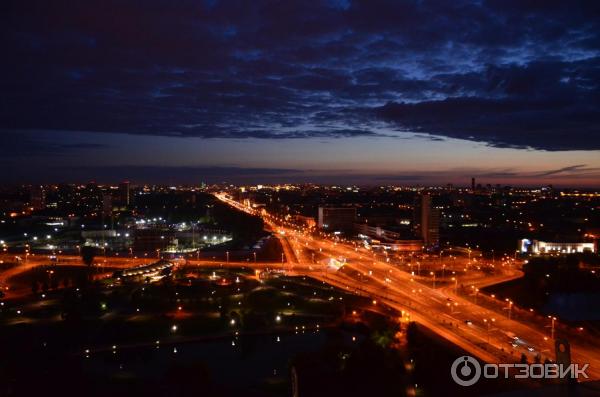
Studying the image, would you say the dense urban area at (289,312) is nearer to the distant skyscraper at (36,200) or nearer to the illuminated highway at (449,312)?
the illuminated highway at (449,312)

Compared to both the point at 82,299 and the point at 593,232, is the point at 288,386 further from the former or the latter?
the point at 593,232

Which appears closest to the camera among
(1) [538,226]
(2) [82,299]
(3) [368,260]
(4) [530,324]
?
(4) [530,324]

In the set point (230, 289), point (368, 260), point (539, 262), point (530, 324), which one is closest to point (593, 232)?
point (539, 262)

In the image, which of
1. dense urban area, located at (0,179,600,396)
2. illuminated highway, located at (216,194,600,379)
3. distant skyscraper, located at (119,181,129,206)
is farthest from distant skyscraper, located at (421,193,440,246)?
distant skyscraper, located at (119,181,129,206)

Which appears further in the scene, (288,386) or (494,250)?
(494,250)

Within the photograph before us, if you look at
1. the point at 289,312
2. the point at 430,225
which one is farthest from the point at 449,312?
the point at 430,225

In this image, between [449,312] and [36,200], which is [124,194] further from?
[449,312]

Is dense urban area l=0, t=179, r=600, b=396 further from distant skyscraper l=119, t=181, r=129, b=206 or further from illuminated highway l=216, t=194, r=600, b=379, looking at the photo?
distant skyscraper l=119, t=181, r=129, b=206

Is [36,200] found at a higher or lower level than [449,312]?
higher

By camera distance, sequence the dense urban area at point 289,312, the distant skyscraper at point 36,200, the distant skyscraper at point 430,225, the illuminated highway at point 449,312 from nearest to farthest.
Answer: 1. the dense urban area at point 289,312
2. the illuminated highway at point 449,312
3. the distant skyscraper at point 430,225
4. the distant skyscraper at point 36,200

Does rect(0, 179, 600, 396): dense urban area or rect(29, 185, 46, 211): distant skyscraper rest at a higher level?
rect(29, 185, 46, 211): distant skyscraper

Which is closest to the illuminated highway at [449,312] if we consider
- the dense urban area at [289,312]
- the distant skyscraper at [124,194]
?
the dense urban area at [289,312]
